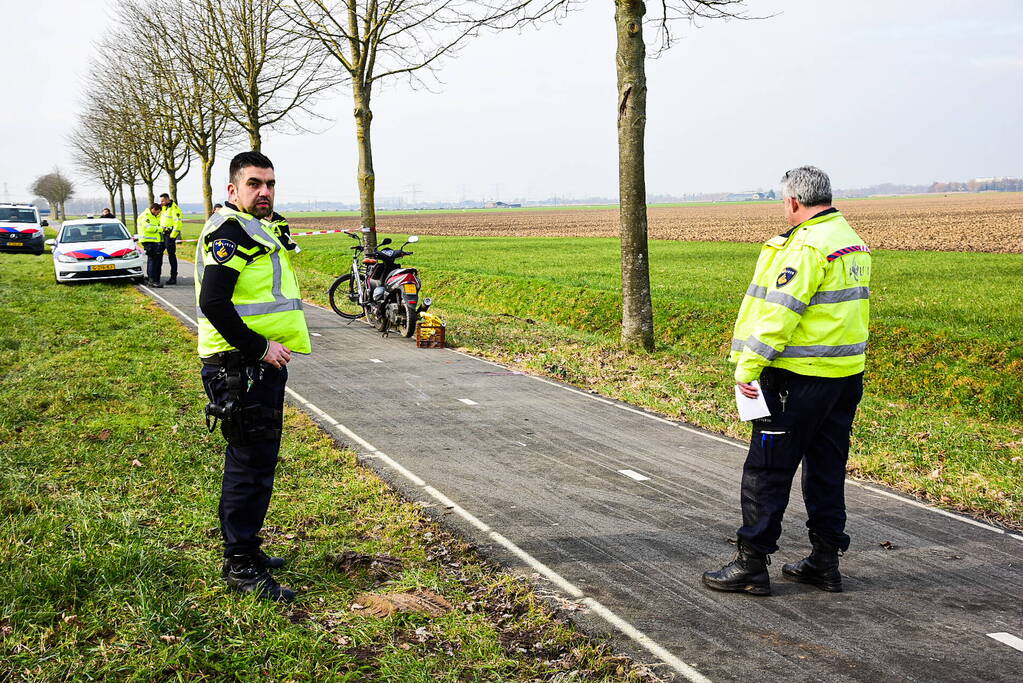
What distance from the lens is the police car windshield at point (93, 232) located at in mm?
20094

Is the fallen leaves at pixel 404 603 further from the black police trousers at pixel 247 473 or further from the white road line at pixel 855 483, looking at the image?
the white road line at pixel 855 483

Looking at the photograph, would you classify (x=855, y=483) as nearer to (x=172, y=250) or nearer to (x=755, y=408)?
(x=755, y=408)

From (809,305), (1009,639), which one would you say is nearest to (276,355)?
(809,305)

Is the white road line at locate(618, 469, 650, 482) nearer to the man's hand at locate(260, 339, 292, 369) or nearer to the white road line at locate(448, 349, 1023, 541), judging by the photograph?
the white road line at locate(448, 349, 1023, 541)

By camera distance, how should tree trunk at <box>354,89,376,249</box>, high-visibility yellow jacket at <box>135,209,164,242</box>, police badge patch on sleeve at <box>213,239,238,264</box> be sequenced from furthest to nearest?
1. high-visibility yellow jacket at <box>135,209,164,242</box>
2. tree trunk at <box>354,89,376,249</box>
3. police badge patch on sleeve at <box>213,239,238,264</box>

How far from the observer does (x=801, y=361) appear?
424 centimetres

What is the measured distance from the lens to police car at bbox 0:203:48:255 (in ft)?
98.0

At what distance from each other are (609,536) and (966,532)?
7.74 ft

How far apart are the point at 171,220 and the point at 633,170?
13.0 metres

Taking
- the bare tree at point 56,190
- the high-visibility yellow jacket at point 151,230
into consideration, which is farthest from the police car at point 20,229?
the bare tree at point 56,190

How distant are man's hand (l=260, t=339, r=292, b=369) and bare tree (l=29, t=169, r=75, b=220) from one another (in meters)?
101

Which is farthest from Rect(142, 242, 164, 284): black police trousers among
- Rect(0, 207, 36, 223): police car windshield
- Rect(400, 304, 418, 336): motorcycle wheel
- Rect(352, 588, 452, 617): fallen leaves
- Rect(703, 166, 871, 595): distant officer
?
Rect(703, 166, 871, 595): distant officer

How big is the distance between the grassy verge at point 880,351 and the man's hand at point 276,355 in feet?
15.7

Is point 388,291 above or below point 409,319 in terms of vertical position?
above
